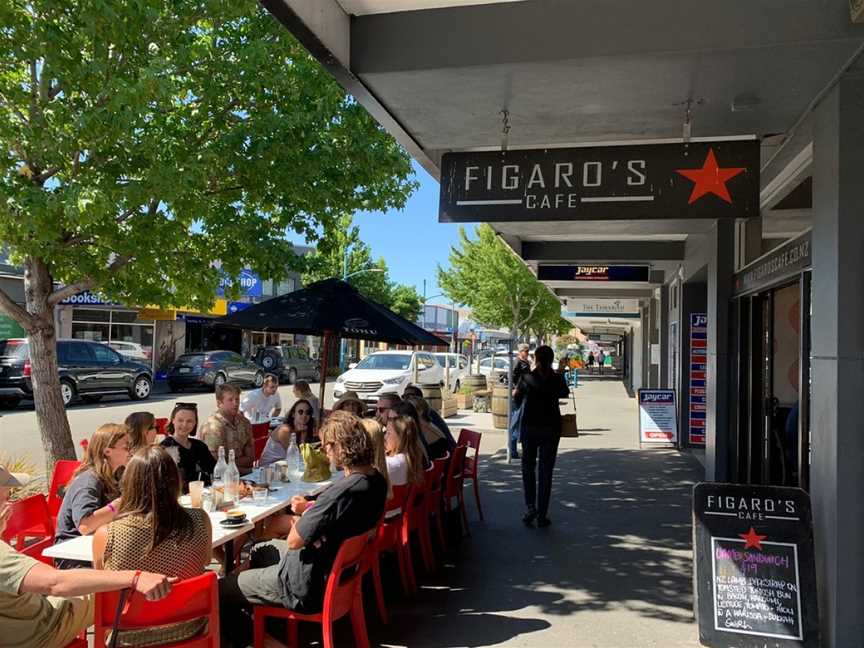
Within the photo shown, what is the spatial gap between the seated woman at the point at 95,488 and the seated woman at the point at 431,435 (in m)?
2.96

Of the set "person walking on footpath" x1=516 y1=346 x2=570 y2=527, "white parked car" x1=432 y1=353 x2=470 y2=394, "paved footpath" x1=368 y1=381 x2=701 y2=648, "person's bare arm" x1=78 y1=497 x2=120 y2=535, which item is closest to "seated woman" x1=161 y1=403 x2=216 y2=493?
"person's bare arm" x1=78 y1=497 x2=120 y2=535

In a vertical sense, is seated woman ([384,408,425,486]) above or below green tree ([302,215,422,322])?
below

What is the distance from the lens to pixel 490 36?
410 cm

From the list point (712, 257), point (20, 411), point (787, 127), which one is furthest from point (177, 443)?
point (20, 411)

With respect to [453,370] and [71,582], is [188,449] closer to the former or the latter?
[71,582]

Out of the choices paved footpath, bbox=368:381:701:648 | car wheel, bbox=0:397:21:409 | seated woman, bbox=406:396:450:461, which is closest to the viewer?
paved footpath, bbox=368:381:701:648

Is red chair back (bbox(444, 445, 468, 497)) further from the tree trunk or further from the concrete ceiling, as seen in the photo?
the tree trunk

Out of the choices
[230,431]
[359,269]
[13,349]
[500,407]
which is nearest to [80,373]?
[13,349]

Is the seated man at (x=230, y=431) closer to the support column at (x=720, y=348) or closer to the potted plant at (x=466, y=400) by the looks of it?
the support column at (x=720, y=348)

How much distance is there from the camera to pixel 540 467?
7.00 metres

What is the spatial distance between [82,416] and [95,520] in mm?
13433

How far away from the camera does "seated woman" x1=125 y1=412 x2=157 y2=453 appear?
4.72m

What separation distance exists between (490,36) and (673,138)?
7.14 feet

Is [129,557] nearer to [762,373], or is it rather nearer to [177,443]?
[177,443]
